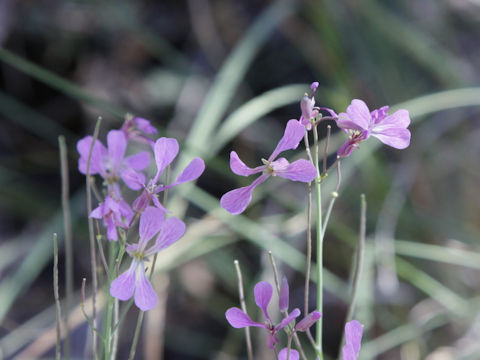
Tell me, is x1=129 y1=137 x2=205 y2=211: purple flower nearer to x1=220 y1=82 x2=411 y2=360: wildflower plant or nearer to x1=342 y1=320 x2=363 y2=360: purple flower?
x1=220 y1=82 x2=411 y2=360: wildflower plant

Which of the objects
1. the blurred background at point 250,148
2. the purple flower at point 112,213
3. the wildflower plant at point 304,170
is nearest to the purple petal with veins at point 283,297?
the wildflower plant at point 304,170

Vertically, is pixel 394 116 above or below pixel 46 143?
below

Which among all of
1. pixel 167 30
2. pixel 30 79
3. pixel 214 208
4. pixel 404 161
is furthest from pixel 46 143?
pixel 404 161

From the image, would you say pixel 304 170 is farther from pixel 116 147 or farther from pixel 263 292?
pixel 116 147

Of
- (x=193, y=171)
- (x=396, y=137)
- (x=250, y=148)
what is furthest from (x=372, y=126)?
(x=250, y=148)

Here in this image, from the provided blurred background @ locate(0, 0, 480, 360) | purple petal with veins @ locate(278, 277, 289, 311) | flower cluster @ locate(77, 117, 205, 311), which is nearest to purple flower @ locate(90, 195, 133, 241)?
flower cluster @ locate(77, 117, 205, 311)

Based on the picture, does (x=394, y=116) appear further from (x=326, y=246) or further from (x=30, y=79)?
(x=30, y=79)
